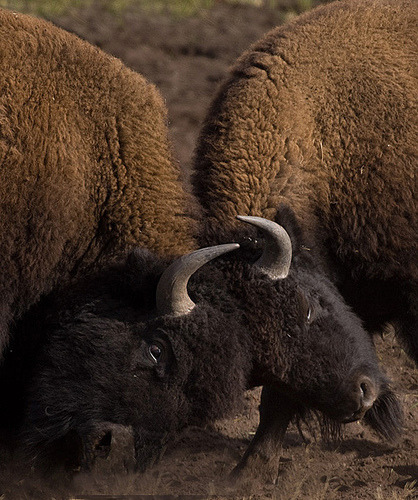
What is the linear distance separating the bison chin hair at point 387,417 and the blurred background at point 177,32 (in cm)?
437

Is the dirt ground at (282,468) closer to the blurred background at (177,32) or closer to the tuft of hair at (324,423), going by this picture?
the tuft of hair at (324,423)

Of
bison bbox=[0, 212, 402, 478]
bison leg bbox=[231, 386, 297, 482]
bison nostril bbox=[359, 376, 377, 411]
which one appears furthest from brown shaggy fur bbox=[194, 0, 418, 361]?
bison leg bbox=[231, 386, 297, 482]

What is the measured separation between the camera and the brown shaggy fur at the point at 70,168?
3.68 meters

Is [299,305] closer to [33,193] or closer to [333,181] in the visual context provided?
[333,181]

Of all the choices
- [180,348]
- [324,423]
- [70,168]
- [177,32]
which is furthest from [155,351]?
[177,32]

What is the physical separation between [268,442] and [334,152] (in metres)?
1.47

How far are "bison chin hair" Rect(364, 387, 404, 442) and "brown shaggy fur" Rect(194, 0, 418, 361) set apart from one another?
38cm

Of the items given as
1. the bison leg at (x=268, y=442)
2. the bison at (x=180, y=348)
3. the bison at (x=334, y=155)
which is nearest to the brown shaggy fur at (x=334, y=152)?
the bison at (x=334, y=155)

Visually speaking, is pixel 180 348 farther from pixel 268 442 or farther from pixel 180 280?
pixel 268 442

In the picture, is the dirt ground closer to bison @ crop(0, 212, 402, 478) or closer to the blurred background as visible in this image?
bison @ crop(0, 212, 402, 478)

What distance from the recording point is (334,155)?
13.5 ft

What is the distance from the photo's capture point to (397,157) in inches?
161

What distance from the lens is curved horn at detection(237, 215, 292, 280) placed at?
3.62 meters

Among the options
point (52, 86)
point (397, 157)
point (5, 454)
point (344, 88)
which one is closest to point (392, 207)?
point (397, 157)
